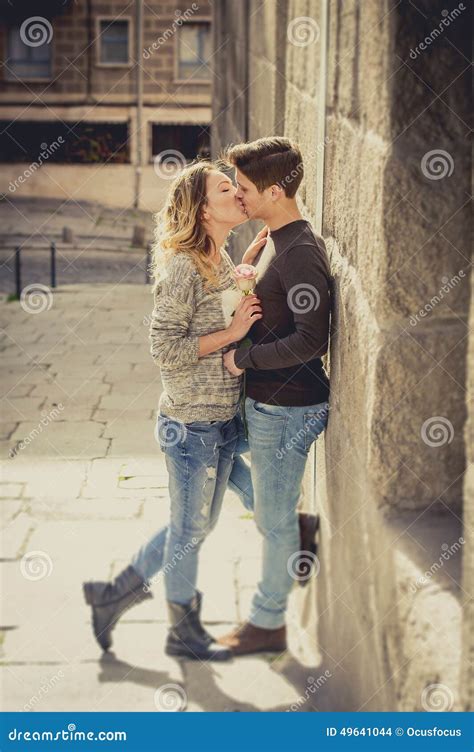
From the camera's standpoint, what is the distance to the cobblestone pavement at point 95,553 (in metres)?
3.67

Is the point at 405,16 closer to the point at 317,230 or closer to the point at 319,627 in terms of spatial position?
the point at 317,230

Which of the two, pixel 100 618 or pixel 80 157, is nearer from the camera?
pixel 100 618

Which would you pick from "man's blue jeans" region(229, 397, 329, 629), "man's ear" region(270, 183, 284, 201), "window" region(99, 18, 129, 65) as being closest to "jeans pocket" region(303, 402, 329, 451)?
"man's blue jeans" region(229, 397, 329, 629)

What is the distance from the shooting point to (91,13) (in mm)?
28250

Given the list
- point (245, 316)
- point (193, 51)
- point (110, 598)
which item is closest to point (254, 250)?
point (245, 316)

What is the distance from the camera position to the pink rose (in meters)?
3.45

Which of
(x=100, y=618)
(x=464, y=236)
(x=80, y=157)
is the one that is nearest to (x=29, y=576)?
(x=100, y=618)

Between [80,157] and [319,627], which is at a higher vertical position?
[80,157]

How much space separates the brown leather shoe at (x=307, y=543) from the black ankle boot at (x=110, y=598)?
2.01 ft

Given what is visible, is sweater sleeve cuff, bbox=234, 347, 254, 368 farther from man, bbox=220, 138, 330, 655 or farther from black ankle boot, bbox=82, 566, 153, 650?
black ankle boot, bbox=82, 566, 153, 650

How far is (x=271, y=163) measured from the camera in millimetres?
3373

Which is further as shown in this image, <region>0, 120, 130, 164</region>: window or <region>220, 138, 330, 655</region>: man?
<region>0, 120, 130, 164</region>: window

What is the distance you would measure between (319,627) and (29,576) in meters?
1.45

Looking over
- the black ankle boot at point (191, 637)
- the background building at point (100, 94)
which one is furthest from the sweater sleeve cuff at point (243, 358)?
the background building at point (100, 94)
